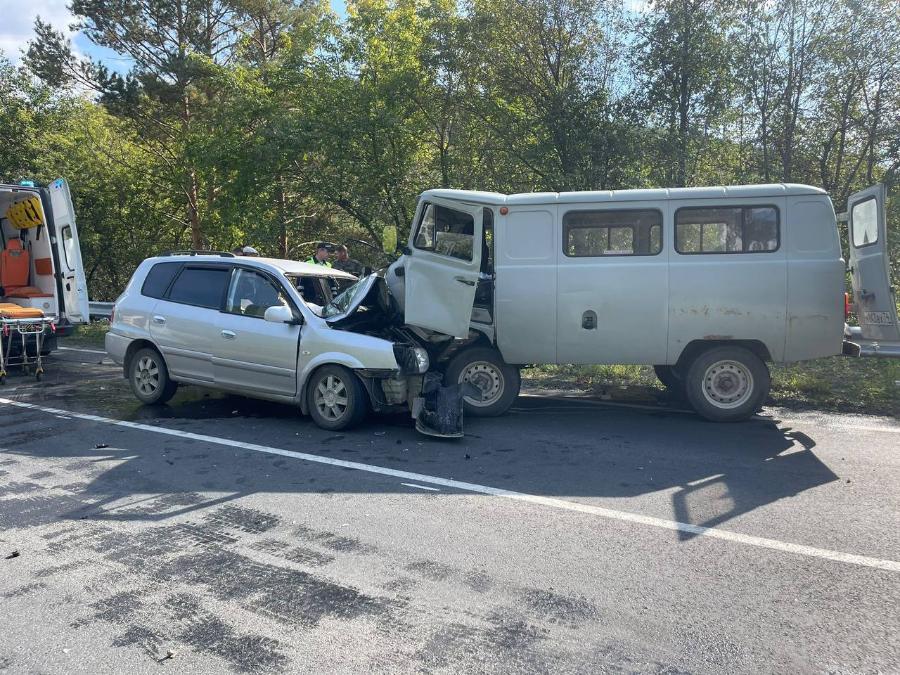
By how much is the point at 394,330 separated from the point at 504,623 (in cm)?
505

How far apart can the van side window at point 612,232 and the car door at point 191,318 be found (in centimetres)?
412

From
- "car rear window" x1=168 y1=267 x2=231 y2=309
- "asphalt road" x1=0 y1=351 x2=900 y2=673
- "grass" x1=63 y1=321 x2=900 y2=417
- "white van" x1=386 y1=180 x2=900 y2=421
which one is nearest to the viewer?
"asphalt road" x1=0 y1=351 x2=900 y2=673

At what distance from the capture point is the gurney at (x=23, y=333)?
10.3 metres

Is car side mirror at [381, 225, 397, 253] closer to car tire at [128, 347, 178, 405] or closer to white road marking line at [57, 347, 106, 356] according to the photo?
car tire at [128, 347, 178, 405]

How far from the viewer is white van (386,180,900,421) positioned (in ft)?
25.3

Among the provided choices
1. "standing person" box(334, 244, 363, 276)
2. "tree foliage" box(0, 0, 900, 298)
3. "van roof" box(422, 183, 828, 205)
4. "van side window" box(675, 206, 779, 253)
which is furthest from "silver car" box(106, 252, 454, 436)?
"tree foliage" box(0, 0, 900, 298)

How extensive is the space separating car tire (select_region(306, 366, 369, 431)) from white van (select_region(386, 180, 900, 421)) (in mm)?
1235

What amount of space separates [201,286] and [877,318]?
7.92 m

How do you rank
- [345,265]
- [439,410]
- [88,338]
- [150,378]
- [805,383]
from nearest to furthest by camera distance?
[439,410] < [150,378] < [805,383] < [345,265] < [88,338]

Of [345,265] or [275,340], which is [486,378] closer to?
[275,340]

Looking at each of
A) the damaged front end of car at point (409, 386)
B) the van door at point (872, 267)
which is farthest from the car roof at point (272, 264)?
the van door at point (872, 267)

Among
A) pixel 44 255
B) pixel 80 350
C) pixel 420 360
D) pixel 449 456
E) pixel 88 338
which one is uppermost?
pixel 44 255

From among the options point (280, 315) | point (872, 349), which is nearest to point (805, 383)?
point (872, 349)

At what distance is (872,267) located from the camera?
7.88m
